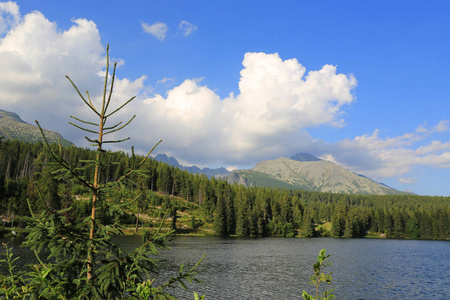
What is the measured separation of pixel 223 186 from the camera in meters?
185

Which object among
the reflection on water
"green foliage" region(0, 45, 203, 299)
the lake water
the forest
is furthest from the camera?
the forest

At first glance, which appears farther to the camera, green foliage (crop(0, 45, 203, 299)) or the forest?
the forest

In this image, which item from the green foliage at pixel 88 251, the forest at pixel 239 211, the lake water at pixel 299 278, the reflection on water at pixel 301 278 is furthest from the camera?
the forest at pixel 239 211

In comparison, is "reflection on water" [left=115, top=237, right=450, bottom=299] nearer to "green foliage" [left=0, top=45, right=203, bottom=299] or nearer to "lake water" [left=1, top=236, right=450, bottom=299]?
"lake water" [left=1, top=236, right=450, bottom=299]

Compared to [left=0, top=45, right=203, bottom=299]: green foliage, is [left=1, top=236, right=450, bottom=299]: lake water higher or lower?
lower

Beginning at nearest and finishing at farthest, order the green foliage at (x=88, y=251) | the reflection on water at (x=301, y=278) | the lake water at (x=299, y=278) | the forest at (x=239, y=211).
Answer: the green foliage at (x=88, y=251) → the lake water at (x=299, y=278) → the reflection on water at (x=301, y=278) → the forest at (x=239, y=211)

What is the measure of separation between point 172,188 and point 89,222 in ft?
602

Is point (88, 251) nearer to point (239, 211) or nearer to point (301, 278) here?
point (301, 278)

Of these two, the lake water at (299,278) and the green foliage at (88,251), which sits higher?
the green foliage at (88,251)

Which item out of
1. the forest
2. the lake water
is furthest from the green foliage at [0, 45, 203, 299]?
the forest

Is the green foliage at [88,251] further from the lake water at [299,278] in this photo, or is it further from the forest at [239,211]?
the forest at [239,211]

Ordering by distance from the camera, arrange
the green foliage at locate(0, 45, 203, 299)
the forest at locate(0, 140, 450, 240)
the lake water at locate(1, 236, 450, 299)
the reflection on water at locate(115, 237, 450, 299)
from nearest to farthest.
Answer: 1. the green foliage at locate(0, 45, 203, 299)
2. the lake water at locate(1, 236, 450, 299)
3. the reflection on water at locate(115, 237, 450, 299)
4. the forest at locate(0, 140, 450, 240)

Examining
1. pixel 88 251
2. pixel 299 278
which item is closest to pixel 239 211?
pixel 299 278

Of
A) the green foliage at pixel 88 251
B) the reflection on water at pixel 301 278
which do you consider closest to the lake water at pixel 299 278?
the reflection on water at pixel 301 278
